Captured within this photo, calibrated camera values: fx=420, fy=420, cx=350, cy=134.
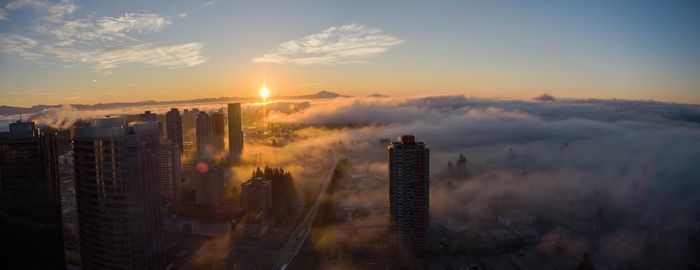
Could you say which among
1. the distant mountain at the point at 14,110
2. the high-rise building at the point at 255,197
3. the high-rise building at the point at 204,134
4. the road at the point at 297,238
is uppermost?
the distant mountain at the point at 14,110

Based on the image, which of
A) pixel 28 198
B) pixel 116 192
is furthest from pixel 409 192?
pixel 28 198

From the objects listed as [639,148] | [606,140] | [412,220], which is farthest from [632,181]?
[412,220]

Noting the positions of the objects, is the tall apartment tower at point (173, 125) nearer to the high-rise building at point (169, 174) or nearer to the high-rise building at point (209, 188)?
the high-rise building at point (169, 174)

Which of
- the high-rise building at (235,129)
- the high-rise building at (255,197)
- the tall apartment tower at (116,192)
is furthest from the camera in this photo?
the high-rise building at (235,129)

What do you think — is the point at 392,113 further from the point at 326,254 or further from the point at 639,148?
the point at 326,254

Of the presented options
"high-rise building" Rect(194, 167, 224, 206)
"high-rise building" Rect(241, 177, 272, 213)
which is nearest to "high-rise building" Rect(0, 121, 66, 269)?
"high-rise building" Rect(241, 177, 272, 213)

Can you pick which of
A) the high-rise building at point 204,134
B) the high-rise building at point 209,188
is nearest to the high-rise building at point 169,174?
the high-rise building at point 209,188

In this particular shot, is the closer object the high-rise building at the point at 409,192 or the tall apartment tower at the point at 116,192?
the tall apartment tower at the point at 116,192
